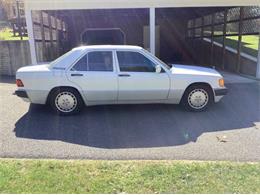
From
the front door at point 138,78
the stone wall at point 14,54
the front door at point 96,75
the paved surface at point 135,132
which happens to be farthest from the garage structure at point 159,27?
the paved surface at point 135,132

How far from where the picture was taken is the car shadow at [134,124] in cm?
480

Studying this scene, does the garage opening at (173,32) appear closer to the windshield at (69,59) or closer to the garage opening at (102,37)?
the garage opening at (102,37)

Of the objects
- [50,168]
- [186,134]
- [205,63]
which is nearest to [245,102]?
[186,134]

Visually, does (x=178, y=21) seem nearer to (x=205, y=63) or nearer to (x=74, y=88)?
(x=205, y=63)

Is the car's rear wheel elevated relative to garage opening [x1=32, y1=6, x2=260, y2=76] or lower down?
lower down

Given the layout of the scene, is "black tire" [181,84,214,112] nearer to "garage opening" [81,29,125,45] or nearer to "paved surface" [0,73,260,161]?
"paved surface" [0,73,260,161]

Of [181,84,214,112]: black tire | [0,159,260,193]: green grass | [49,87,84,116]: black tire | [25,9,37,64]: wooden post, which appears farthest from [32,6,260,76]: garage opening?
[0,159,260,193]: green grass

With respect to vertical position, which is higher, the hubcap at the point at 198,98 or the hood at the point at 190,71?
the hood at the point at 190,71

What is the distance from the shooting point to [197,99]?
626 centimetres

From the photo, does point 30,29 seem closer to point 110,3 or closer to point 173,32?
point 110,3

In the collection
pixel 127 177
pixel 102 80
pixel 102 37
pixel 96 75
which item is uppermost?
pixel 102 37

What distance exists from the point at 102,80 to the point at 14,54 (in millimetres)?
7450

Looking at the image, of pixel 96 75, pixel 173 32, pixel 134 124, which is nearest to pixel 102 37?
pixel 173 32

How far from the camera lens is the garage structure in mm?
8672
